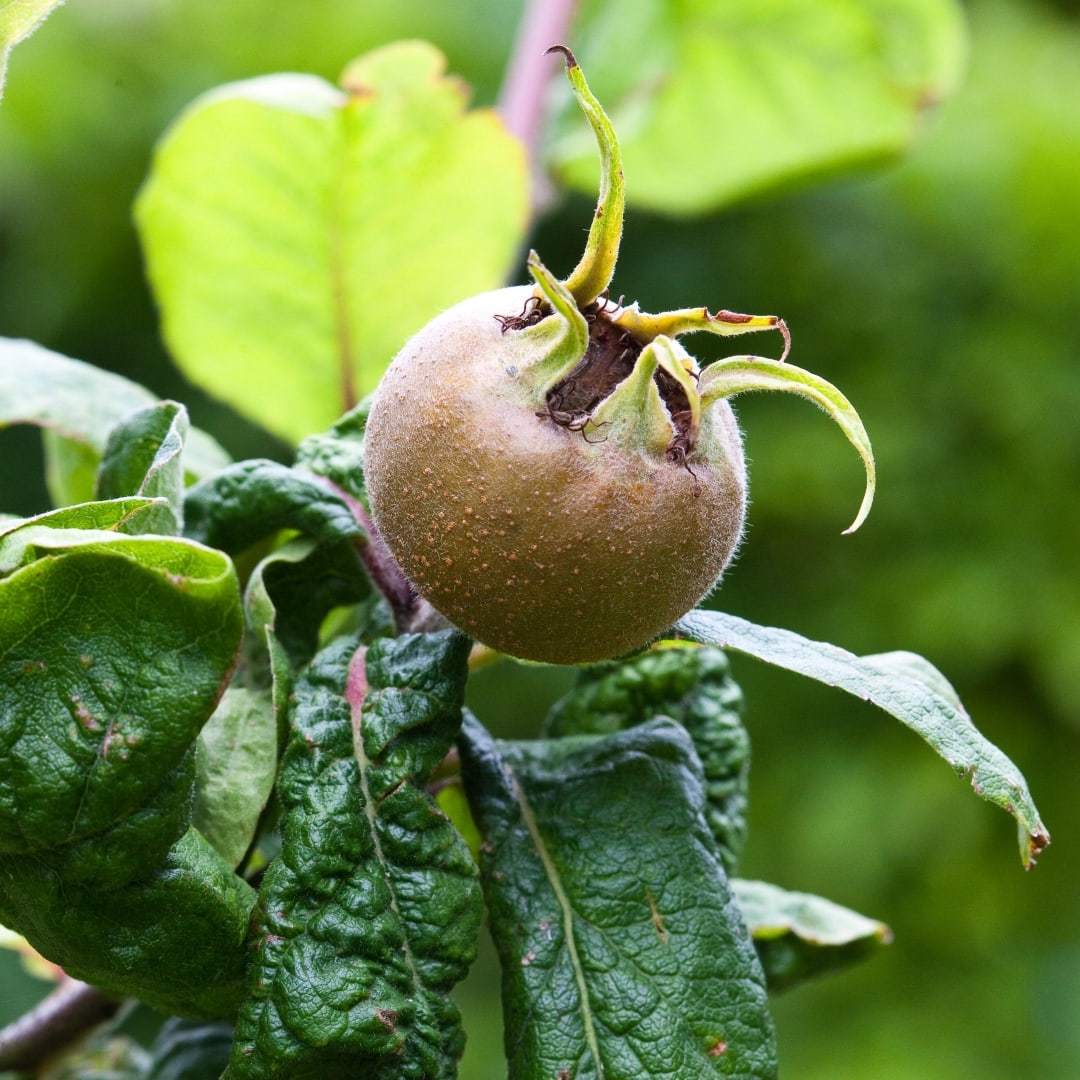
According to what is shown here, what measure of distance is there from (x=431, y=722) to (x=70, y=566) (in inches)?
14.4

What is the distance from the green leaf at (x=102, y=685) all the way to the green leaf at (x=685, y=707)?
0.58 metres

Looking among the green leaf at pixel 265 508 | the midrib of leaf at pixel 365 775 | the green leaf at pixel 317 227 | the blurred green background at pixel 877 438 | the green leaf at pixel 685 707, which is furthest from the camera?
the blurred green background at pixel 877 438

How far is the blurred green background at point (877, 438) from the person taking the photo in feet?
14.3

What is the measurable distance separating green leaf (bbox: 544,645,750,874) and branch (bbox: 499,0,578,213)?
1.19 m

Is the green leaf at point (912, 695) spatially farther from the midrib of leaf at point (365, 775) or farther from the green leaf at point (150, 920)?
the green leaf at point (150, 920)

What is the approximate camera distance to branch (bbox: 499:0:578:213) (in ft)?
8.41

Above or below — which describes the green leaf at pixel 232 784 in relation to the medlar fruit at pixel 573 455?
below

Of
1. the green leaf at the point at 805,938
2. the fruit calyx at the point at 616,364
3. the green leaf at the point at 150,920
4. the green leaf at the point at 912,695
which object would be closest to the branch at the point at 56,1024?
the green leaf at the point at 150,920

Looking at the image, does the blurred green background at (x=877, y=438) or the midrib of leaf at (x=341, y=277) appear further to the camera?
the blurred green background at (x=877, y=438)

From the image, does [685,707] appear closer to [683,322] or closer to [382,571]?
[382,571]

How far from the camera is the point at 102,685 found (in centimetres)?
110

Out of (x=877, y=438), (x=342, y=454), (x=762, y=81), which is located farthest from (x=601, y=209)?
(x=877, y=438)

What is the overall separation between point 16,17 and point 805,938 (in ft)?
4.01

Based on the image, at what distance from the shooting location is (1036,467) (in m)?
4.52
